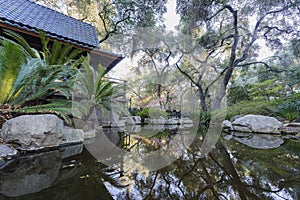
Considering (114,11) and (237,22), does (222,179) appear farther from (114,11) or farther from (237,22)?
(237,22)

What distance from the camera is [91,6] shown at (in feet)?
28.5

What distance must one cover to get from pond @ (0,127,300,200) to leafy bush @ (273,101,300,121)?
14.6 feet

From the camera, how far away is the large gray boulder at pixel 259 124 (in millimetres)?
4876

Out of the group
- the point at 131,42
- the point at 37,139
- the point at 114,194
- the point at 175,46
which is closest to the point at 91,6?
the point at 131,42

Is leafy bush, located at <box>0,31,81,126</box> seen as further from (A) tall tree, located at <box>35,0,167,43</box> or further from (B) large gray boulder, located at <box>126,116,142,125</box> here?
(A) tall tree, located at <box>35,0,167,43</box>

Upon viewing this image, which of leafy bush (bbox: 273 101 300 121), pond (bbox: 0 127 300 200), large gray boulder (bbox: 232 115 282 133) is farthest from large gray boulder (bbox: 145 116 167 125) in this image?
pond (bbox: 0 127 300 200)

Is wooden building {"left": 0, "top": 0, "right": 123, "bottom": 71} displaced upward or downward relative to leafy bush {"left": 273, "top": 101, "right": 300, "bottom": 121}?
upward

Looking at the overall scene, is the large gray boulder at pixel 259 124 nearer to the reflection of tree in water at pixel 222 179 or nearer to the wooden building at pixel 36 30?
the reflection of tree in water at pixel 222 179

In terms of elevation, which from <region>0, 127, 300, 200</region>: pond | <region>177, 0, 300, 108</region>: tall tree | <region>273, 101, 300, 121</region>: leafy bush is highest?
<region>177, 0, 300, 108</region>: tall tree

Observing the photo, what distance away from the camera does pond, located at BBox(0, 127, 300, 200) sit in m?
1.25

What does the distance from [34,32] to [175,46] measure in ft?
29.0

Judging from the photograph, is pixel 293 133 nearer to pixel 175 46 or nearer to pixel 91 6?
pixel 175 46

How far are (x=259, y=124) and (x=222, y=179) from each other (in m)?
4.47

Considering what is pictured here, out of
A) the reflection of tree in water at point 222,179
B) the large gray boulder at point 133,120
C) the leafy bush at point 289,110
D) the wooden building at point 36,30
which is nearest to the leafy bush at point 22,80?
the wooden building at point 36,30
